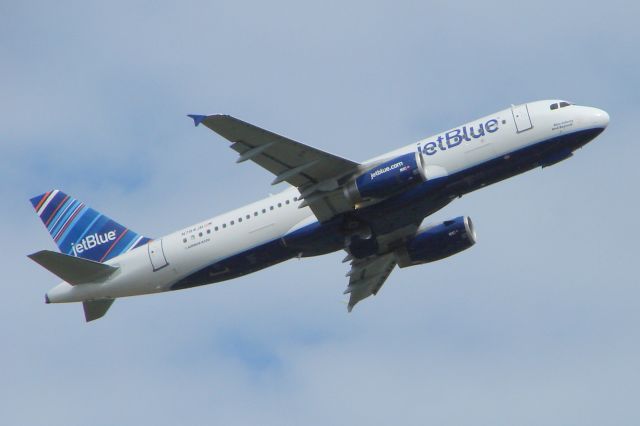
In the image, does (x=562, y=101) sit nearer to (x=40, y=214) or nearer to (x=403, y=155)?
(x=403, y=155)

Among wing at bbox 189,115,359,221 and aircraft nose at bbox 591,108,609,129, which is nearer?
wing at bbox 189,115,359,221

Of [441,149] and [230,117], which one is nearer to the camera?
[230,117]

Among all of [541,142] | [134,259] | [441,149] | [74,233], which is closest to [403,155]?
[441,149]

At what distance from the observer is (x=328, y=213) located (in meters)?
62.2

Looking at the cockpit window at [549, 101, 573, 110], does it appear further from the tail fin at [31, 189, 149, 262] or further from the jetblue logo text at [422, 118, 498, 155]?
the tail fin at [31, 189, 149, 262]

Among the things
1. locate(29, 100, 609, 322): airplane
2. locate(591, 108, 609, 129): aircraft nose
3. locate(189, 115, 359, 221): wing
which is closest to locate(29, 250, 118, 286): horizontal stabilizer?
locate(29, 100, 609, 322): airplane

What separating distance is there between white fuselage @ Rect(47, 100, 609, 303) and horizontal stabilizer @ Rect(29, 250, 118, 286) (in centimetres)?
37

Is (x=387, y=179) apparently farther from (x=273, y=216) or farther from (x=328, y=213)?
(x=273, y=216)

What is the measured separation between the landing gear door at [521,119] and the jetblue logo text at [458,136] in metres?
0.98

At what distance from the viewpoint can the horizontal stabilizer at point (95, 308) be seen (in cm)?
6719

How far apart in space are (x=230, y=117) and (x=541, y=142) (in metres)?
14.8

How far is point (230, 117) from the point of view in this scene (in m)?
57.0

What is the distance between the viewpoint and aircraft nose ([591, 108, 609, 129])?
202 ft

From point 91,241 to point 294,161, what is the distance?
14.8 meters
